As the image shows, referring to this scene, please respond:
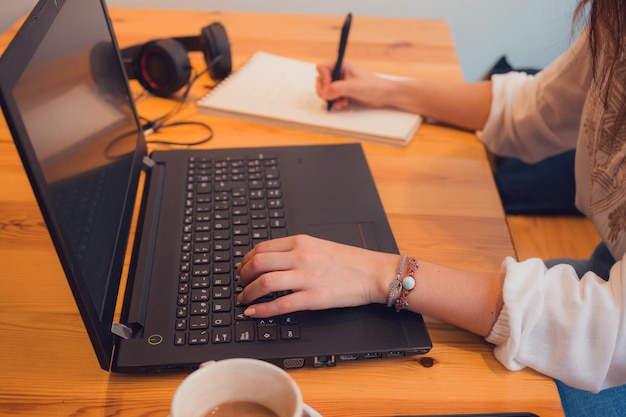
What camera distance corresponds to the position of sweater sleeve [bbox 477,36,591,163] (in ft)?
2.88

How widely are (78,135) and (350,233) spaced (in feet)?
1.06

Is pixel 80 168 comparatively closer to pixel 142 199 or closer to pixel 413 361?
pixel 142 199

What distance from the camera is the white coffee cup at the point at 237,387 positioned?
40 cm

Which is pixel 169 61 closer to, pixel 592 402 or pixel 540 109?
pixel 540 109

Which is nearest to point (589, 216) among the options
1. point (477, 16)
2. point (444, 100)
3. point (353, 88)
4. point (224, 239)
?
point (444, 100)

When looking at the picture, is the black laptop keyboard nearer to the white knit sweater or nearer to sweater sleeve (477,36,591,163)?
the white knit sweater

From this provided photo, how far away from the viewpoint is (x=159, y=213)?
74cm

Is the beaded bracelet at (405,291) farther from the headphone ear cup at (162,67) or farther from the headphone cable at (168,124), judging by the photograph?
the headphone ear cup at (162,67)

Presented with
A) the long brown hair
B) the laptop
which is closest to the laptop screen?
the laptop

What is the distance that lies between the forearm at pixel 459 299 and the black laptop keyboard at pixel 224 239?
0.13m

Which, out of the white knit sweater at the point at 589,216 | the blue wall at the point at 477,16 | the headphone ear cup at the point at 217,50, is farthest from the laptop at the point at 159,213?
the blue wall at the point at 477,16

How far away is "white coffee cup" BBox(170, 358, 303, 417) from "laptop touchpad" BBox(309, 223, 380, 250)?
0.31 m

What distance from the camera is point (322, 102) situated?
101cm

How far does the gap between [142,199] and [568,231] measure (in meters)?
0.94
